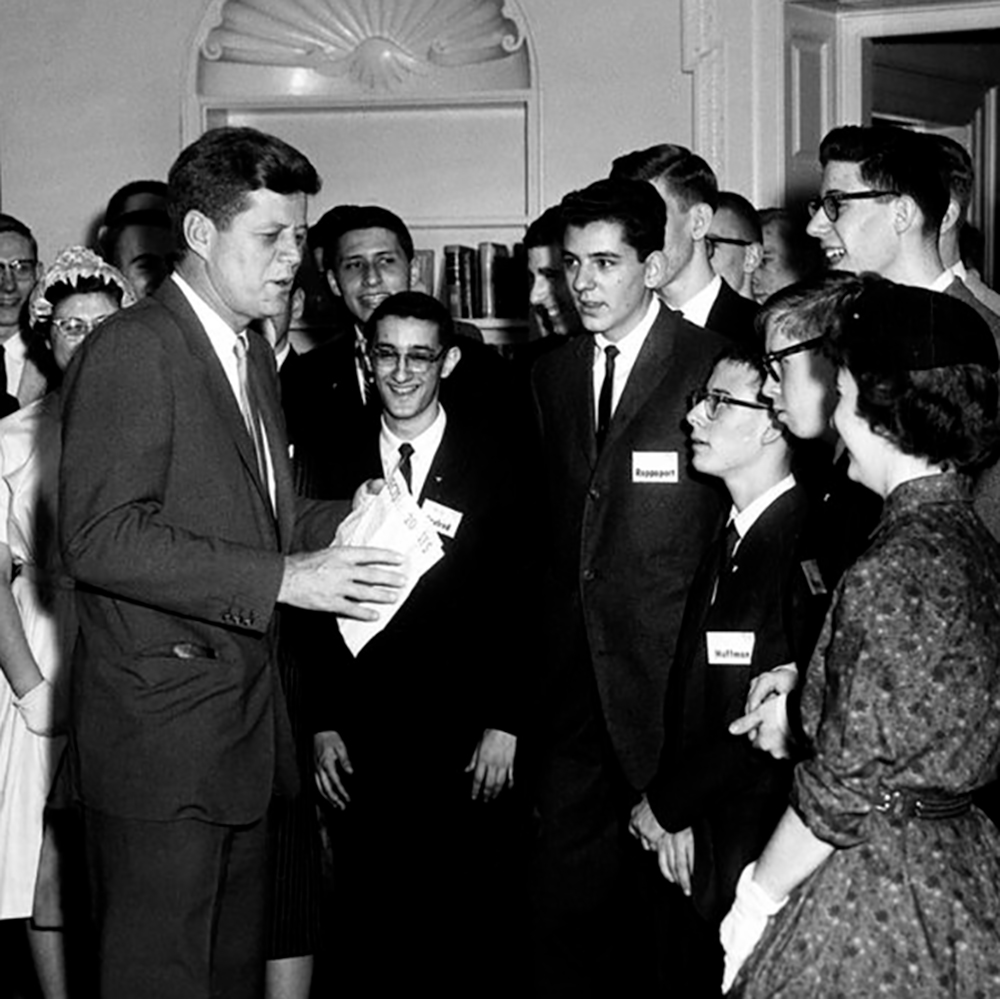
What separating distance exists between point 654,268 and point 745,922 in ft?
5.58

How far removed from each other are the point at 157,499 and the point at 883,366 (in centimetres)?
113

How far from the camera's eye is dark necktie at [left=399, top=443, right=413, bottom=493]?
4121 mm

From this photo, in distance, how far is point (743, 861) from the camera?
3203mm

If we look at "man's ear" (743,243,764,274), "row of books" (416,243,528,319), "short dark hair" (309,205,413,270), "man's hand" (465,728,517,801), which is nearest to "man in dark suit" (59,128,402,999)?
"man's hand" (465,728,517,801)

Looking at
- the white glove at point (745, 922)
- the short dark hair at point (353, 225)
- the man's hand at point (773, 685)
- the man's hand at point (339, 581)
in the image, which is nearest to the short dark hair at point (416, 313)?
the short dark hair at point (353, 225)

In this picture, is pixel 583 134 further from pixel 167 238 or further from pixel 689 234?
pixel 689 234

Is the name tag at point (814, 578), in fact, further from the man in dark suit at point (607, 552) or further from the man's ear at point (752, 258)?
the man's ear at point (752, 258)

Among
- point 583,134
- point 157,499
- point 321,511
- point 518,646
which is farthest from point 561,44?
point 157,499

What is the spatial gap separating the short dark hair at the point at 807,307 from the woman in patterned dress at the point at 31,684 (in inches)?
61.8

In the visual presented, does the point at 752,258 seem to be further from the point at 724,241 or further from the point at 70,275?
the point at 70,275

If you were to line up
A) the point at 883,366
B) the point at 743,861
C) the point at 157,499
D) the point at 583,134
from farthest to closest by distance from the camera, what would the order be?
the point at 583,134, the point at 743,861, the point at 157,499, the point at 883,366

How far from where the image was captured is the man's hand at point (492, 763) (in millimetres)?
4129

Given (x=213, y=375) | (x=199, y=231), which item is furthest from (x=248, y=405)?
(x=199, y=231)

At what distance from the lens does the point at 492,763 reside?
4129mm
